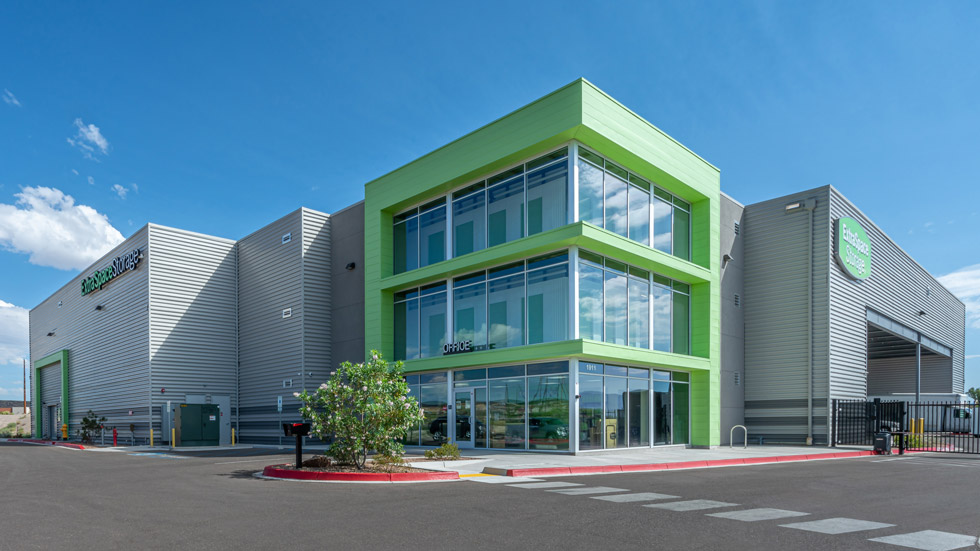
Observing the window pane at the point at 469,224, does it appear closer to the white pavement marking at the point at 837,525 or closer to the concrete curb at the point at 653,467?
the concrete curb at the point at 653,467

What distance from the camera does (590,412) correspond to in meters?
21.3

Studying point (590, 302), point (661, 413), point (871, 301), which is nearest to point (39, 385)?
point (590, 302)

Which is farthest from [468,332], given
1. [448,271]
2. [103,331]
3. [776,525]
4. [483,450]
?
[103,331]

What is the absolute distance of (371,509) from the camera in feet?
32.6

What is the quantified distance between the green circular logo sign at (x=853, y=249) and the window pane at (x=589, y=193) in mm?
12579

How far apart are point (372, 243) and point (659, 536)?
2243cm

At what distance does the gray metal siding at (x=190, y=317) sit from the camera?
33.4 meters

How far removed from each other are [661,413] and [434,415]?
857cm

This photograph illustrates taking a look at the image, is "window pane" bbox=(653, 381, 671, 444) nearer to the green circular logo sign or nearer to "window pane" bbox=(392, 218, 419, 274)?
the green circular logo sign

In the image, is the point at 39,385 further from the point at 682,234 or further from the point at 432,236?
the point at 682,234

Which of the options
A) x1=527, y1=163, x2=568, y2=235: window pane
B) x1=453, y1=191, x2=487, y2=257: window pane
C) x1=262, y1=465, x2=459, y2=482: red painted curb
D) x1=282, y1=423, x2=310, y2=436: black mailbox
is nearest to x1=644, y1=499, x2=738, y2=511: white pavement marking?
x1=262, y1=465, x2=459, y2=482: red painted curb

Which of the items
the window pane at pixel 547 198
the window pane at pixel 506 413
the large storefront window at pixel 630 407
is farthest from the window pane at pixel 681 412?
the window pane at pixel 547 198

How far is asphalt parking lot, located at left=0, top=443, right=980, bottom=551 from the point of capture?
25.4 ft

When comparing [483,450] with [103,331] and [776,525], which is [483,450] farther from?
[103,331]
